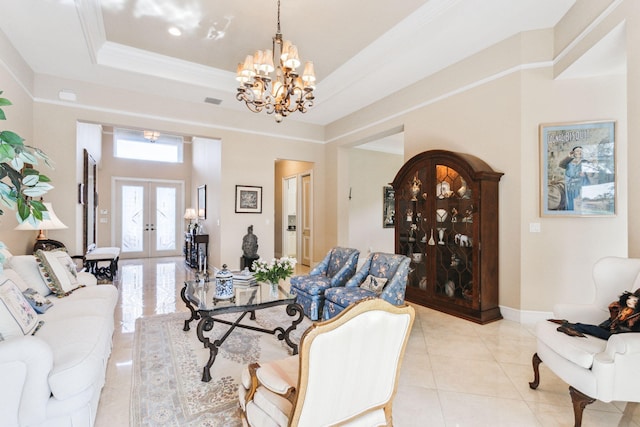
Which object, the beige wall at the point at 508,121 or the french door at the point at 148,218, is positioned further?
the french door at the point at 148,218

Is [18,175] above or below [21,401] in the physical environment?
above

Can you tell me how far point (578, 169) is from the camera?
11.2 ft

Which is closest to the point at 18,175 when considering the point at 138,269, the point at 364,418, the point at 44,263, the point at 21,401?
the point at 21,401

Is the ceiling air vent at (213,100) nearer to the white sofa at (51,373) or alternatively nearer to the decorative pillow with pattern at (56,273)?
the decorative pillow with pattern at (56,273)

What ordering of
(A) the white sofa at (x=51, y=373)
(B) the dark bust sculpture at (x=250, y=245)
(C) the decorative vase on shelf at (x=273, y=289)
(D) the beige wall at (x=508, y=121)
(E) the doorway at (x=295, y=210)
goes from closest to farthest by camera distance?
1. (A) the white sofa at (x=51, y=373)
2. (C) the decorative vase on shelf at (x=273, y=289)
3. (D) the beige wall at (x=508, y=121)
4. (B) the dark bust sculpture at (x=250, y=245)
5. (E) the doorway at (x=295, y=210)

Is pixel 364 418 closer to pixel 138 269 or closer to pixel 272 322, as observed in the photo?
pixel 272 322

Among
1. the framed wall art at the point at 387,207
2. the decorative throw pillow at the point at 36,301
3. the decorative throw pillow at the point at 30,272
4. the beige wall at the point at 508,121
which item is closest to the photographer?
the decorative throw pillow at the point at 36,301

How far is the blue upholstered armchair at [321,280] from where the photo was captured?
3.73 meters

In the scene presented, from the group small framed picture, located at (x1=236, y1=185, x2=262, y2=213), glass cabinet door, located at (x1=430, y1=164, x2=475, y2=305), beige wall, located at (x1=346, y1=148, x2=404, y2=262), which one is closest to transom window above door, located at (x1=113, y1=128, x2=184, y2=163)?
small framed picture, located at (x1=236, y1=185, x2=262, y2=213)

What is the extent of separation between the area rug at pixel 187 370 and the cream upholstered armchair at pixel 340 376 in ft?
2.05

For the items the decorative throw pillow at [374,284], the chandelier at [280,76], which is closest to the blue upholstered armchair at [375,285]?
the decorative throw pillow at [374,284]

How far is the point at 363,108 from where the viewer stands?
19.9ft

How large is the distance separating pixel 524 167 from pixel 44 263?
17.3 feet

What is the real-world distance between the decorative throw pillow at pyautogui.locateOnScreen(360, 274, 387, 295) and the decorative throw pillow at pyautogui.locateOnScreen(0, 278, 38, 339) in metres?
2.90
